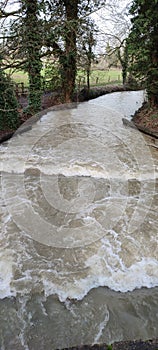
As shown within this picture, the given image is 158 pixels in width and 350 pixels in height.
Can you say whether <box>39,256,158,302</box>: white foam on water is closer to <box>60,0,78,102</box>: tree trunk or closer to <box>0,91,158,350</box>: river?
<box>0,91,158,350</box>: river

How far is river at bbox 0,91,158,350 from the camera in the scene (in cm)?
306

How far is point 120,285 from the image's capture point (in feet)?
11.8

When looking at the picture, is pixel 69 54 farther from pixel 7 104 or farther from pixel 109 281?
pixel 109 281

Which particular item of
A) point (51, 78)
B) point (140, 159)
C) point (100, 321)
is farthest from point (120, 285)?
point (51, 78)

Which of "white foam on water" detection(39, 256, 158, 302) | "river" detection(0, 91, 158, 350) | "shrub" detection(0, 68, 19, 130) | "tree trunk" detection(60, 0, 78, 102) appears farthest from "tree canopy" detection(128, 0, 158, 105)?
"white foam on water" detection(39, 256, 158, 302)

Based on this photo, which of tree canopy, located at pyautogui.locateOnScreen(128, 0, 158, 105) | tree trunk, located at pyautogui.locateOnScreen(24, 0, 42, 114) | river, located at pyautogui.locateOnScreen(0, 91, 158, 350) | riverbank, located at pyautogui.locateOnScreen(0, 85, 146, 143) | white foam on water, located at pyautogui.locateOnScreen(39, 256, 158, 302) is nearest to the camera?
river, located at pyautogui.locateOnScreen(0, 91, 158, 350)

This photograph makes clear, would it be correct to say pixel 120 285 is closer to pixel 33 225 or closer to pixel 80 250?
pixel 80 250

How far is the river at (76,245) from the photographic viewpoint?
3.06 meters

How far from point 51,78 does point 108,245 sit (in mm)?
11338

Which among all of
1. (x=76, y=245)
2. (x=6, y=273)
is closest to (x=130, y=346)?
(x=6, y=273)

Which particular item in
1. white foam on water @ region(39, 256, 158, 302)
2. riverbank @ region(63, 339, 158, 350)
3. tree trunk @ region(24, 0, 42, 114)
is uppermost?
tree trunk @ region(24, 0, 42, 114)

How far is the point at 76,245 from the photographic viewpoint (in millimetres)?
4328

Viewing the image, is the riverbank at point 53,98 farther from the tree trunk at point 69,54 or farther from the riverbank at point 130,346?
the riverbank at point 130,346

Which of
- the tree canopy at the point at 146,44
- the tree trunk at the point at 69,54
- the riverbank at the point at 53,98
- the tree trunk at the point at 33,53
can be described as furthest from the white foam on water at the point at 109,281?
the tree trunk at the point at 69,54
